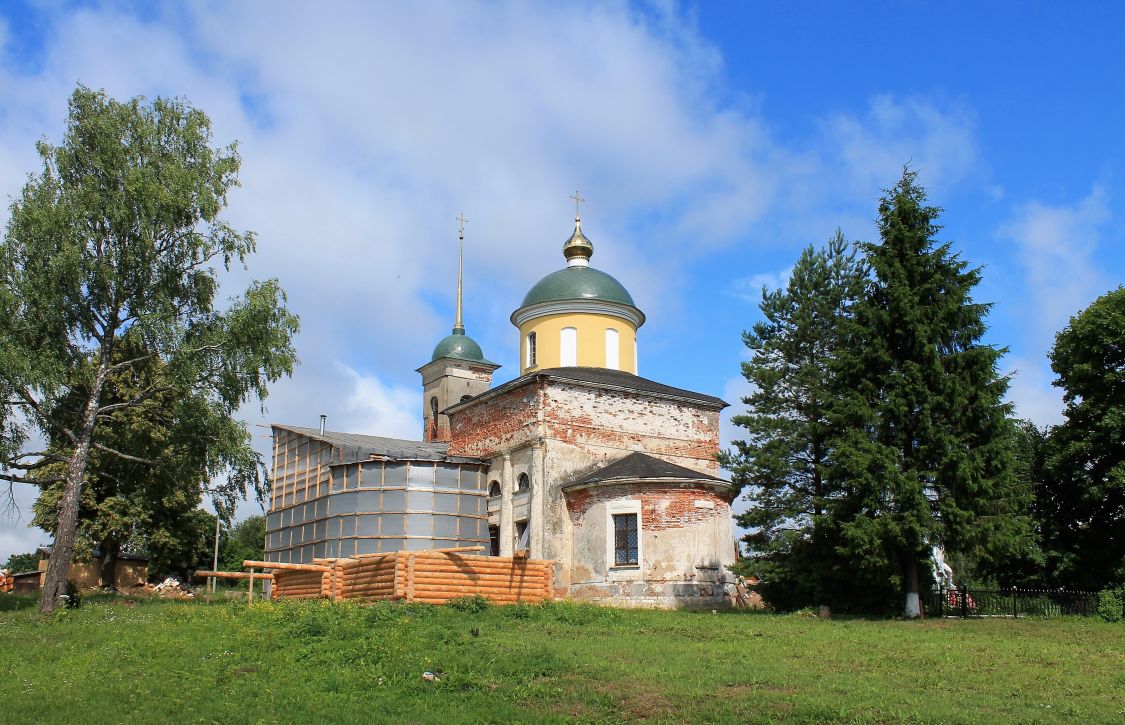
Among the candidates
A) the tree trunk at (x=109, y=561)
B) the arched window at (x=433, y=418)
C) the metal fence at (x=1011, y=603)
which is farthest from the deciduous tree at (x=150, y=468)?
the metal fence at (x=1011, y=603)

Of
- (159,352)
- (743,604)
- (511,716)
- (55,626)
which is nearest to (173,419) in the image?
(159,352)

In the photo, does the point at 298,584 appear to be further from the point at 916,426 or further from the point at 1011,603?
the point at 1011,603

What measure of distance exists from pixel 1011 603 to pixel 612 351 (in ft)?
48.7

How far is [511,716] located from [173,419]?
59.5ft

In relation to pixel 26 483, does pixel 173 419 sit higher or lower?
higher

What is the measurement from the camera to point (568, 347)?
1303 inches

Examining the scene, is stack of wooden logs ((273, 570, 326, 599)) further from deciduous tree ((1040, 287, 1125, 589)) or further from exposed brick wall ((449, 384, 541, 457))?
deciduous tree ((1040, 287, 1125, 589))

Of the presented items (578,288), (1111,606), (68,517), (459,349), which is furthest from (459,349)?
(1111,606)

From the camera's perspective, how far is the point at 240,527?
86125 millimetres

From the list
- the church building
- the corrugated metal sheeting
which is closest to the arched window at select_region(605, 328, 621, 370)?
the church building

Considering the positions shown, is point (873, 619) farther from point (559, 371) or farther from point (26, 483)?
point (26, 483)

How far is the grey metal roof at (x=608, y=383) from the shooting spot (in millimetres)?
28731

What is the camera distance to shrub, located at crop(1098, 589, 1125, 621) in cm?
2117

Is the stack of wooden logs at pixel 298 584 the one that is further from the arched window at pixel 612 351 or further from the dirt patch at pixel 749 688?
the dirt patch at pixel 749 688
